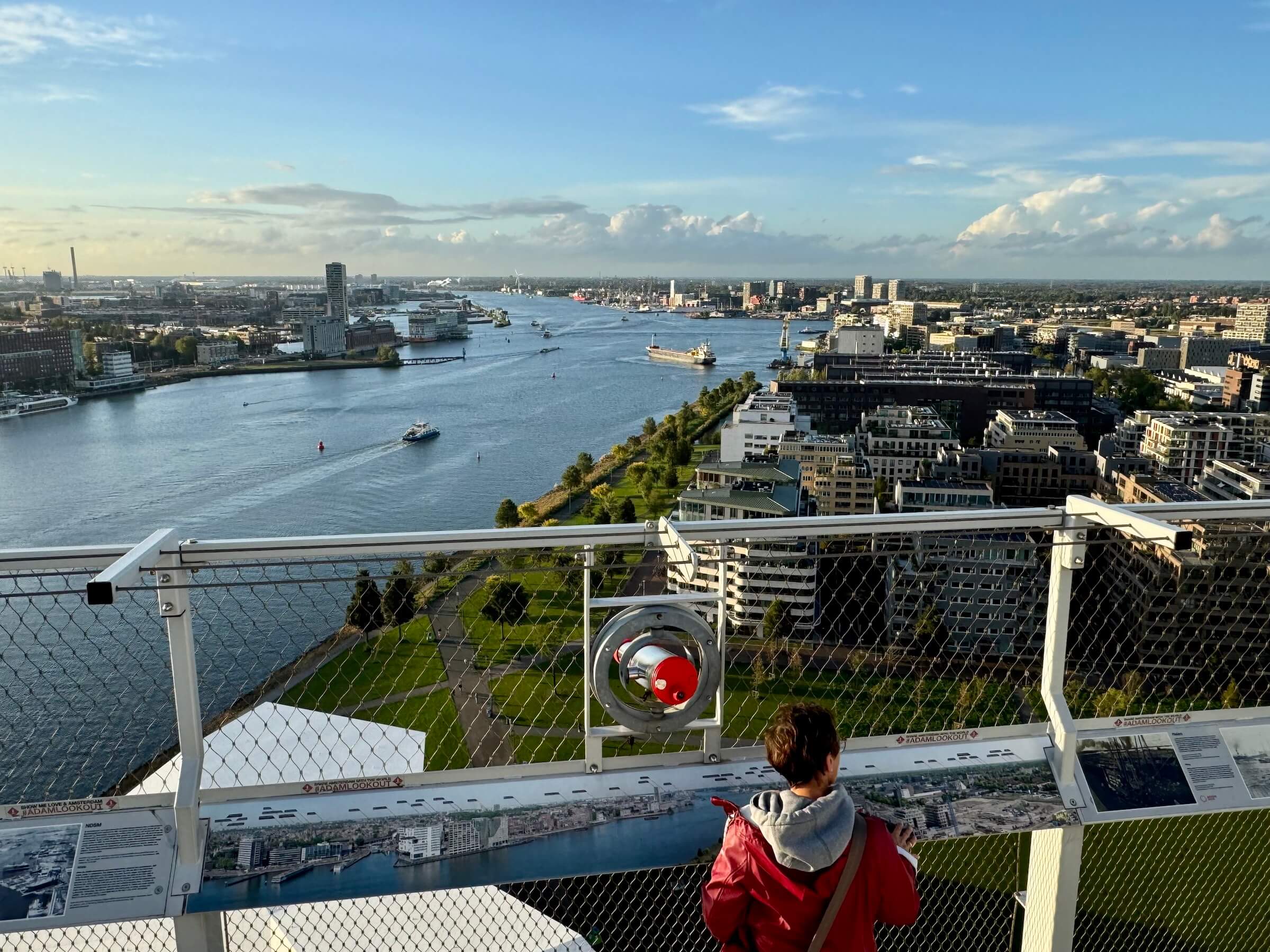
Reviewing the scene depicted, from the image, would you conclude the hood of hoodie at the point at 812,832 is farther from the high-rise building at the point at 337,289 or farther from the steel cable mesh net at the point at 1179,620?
the high-rise building at the point at 337,289

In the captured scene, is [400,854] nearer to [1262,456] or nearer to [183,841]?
[183,841]

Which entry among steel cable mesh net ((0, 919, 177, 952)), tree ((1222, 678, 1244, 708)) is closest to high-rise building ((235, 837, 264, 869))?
steel cable mesh net ((0, 919, 177, 952))

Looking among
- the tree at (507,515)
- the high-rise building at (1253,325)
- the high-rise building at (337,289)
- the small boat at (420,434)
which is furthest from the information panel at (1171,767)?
the high-rise building at (337,289)

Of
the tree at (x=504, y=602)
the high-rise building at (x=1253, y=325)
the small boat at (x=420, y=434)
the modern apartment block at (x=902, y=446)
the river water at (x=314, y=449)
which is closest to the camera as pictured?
the tree at (x=504, y=602)

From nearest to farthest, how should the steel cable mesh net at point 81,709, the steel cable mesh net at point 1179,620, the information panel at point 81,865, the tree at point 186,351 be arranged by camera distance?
the information panel at point 81,865
the steel cable mesh net at point 1179,620
the steel cable mesh net at point 81,709
the tree at point 186,351

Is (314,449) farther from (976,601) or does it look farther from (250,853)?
(250,853)

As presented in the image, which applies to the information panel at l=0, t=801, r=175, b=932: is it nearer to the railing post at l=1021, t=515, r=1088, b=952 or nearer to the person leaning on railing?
the person leaning on railing
